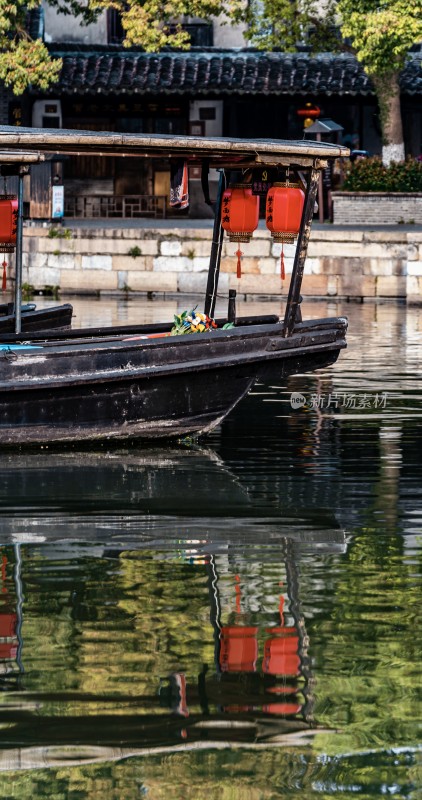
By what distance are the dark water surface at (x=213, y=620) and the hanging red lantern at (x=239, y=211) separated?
2.03m

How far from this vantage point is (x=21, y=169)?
A: 1308 centimetres

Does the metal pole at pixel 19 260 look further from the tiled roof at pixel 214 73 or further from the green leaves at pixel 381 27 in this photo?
the tiled roof at pixel 214 73

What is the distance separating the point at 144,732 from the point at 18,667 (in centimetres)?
90

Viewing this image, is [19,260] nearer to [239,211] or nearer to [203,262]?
[239,211]

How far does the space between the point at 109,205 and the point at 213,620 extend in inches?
1033

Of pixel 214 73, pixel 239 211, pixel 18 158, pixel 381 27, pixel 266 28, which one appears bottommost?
pixel 239 211

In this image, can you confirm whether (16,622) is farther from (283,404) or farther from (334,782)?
(283,404)

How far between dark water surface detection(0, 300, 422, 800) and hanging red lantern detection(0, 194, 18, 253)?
2583 millimetres

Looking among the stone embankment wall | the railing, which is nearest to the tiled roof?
the railing

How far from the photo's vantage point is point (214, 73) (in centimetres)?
3159

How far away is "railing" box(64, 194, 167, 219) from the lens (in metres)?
32.6

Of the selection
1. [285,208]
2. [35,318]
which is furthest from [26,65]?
[285,208]

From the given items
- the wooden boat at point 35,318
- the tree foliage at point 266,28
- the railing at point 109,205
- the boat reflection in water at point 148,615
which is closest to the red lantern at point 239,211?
the wooden boat at point 35,318

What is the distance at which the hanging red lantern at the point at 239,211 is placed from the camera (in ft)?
43.4
